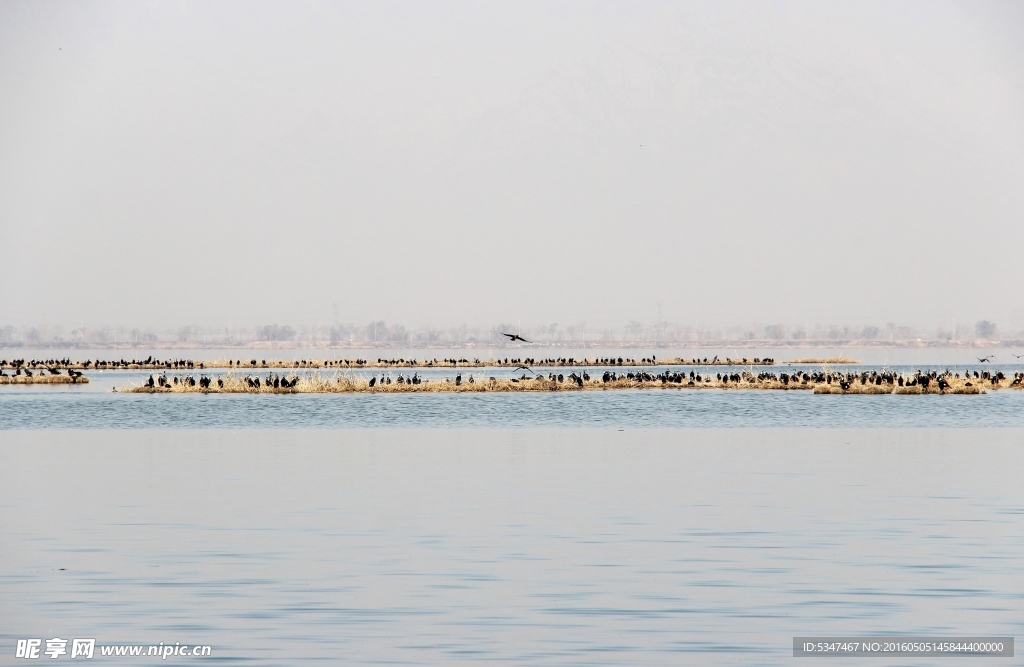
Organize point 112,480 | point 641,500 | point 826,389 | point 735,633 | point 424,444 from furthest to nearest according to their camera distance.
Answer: point 826,389 → point 424,444 → point 112,480 → point 641,500 → point 735,633

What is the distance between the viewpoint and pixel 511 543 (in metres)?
20.6

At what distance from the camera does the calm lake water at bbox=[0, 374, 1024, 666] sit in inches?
579

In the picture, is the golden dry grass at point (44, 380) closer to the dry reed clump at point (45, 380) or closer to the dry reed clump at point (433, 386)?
the dry reed clump at point (45, 380)

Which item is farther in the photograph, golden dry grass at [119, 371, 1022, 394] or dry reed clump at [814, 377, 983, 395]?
golden dry grass at [119, 371, 1022, 394]

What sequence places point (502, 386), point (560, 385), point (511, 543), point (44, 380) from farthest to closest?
1. point (44, 380)
2. point (560, 385)
3. point (502, 386)
4. point (511, 543)

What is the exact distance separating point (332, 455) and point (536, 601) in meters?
20.9

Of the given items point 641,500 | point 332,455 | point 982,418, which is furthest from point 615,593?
point 982,418

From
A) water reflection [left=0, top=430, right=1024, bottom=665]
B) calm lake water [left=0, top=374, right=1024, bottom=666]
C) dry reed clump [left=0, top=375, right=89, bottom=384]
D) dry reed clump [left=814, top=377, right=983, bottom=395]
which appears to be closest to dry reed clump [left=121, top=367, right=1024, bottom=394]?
dry reed clump [left=814, top=377, right=983, bottom=395]

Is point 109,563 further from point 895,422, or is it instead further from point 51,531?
point 895,422

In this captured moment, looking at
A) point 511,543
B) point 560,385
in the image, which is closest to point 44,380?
point 560,385

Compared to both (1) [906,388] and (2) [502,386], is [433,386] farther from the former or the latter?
(1) [906,388]

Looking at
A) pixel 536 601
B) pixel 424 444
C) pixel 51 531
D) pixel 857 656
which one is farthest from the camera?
pixel 424 444

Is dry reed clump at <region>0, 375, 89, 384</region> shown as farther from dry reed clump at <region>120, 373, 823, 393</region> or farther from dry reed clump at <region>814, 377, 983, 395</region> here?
dry reed clump at <region>814, 377, 983, 395</region>

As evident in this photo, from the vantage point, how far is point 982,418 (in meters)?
50.3
